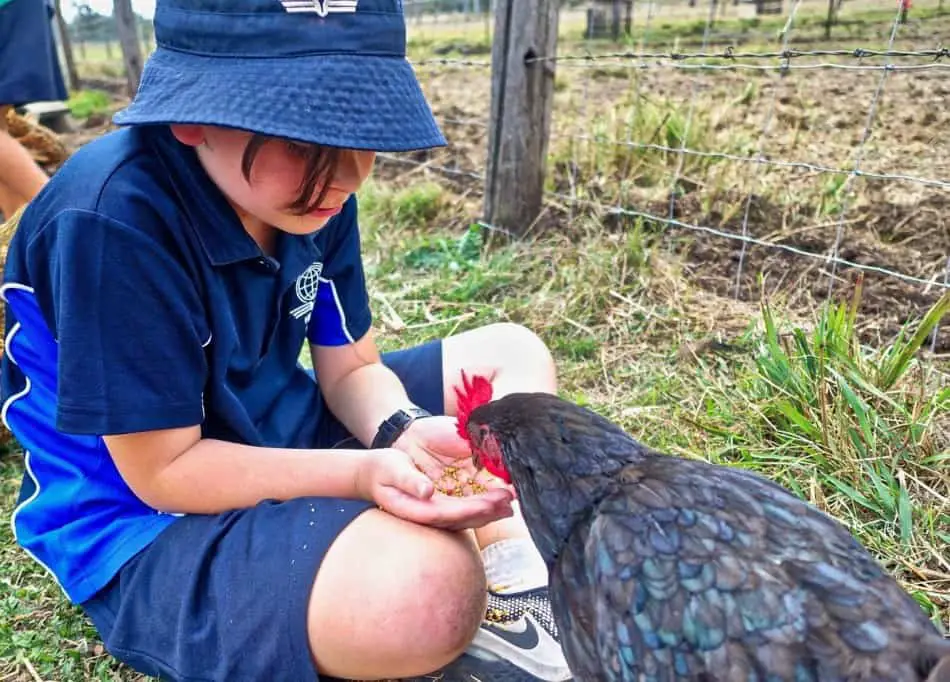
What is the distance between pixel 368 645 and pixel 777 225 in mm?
3018

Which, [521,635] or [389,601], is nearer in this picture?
[389,601]

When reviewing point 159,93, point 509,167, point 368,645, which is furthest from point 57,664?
point 509,167

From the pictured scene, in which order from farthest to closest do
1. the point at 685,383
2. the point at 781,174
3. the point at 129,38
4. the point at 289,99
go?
1. the point at 129,38
2. the point at 781,174
3. the point at 685,383
4. the point at 289,99

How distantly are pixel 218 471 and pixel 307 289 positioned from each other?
0.51 metres

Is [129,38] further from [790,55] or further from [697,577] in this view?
[697,577]

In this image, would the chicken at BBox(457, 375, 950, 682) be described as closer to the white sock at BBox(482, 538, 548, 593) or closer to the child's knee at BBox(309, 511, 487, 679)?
the child's knee at BBox(309, 511, 487, 679)

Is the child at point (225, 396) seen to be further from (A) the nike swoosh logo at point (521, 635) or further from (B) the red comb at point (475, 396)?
(B) the red comb at point (475, 396)

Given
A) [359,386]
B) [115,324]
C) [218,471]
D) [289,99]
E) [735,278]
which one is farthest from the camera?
[735,278]

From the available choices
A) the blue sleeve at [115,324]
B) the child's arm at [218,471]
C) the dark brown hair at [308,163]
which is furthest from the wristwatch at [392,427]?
the dark brown hair at [308,163]

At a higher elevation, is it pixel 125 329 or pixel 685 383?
pixel 125 329

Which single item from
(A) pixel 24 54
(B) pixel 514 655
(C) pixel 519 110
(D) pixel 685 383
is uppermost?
(A) pixel 24 54

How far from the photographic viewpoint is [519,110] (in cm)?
367

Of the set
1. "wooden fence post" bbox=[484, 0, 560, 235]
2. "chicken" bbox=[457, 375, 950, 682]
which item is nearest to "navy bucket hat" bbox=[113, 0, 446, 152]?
"chicken" bbox=[457, 375, 950, 682]

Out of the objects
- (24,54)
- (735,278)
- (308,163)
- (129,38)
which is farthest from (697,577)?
(129,38)
